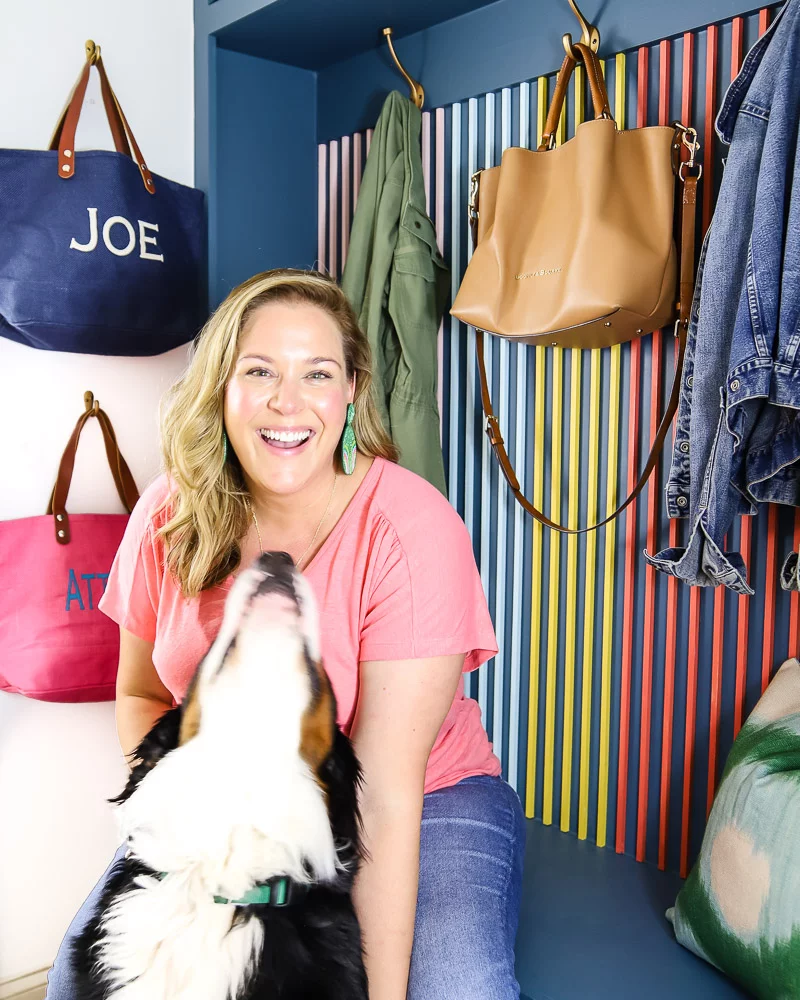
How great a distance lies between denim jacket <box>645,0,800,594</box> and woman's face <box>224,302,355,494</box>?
56 centimetres

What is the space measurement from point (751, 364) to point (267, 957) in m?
1.00

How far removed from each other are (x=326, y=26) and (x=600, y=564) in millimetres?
1264

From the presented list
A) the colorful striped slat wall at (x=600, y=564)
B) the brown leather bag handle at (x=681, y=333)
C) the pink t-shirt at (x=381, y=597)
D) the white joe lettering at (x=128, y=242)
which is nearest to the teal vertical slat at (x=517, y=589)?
the colorful striped slat wall at (x=600, y=564)

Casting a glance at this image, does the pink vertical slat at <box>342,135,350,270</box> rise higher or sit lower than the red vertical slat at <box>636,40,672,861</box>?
higher

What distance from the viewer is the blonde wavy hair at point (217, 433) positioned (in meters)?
1.42

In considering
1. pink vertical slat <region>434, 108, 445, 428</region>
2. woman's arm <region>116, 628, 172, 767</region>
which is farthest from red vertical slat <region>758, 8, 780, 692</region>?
woman's arm <region>116, 628, 172, 767</region>

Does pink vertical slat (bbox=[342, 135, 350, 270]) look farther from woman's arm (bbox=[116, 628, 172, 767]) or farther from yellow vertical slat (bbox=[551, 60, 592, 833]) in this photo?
woman's arm (bbox=[116, 628, 172, 767])

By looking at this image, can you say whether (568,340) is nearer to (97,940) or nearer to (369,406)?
(369,406)

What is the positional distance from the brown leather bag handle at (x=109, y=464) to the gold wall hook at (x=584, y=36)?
115 centimetres

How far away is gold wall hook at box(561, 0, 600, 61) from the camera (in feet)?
5.33

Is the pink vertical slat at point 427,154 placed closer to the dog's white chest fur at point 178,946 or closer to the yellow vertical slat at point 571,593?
the yellow vertical slat at point 571,593

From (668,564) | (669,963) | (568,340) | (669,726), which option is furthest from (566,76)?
(669,963)

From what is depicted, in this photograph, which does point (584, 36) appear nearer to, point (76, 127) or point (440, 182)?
point (440, 182)

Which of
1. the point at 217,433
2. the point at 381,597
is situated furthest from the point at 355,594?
the point at 217,433
